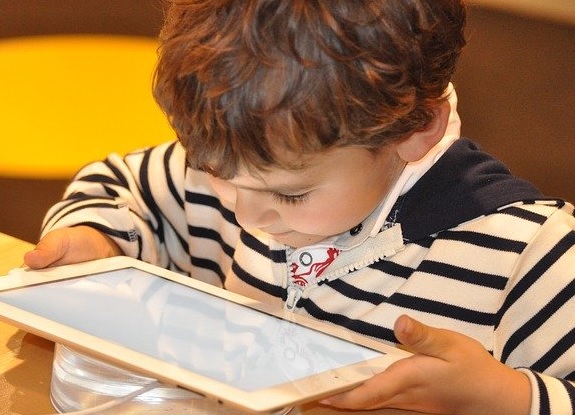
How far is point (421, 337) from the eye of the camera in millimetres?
711

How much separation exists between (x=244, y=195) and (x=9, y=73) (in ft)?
2.86

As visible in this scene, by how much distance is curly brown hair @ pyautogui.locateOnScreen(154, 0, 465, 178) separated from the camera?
73 centimetres

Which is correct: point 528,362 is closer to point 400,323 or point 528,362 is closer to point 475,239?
point 475,239

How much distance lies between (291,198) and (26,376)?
0.25 m

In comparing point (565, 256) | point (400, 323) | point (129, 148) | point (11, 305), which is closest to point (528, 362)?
point (565, 256)

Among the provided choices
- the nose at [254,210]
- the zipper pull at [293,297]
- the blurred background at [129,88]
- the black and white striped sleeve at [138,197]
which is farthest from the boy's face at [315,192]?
the blurred background at [129,88]

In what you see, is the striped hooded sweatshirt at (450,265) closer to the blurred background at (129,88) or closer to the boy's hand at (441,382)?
the boy's hand at (441,382)

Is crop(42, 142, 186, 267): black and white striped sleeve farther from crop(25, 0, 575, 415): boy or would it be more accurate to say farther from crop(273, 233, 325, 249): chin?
crop(273, 233, 325, 249): chin

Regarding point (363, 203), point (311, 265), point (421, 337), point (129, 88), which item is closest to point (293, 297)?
point (311, 265)

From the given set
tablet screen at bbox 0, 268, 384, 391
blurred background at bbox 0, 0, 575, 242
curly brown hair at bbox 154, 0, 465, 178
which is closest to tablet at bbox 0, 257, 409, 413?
tablet screen at bbox 0, 268, 384, 391

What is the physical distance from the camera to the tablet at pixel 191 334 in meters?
0.65

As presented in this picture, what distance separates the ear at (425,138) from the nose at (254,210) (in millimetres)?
120

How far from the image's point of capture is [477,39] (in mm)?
1692

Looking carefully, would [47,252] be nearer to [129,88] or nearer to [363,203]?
[363,203]
